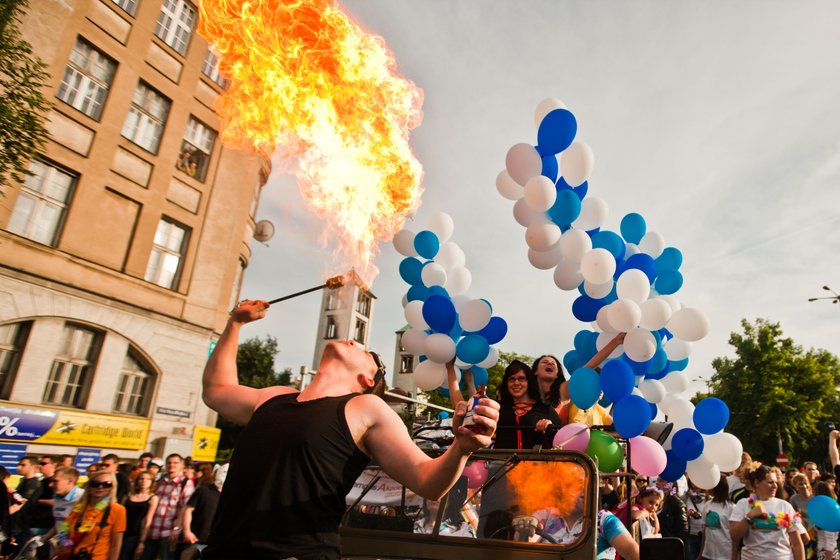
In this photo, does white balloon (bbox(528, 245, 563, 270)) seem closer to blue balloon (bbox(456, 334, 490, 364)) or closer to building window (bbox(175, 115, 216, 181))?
blue balloon (bbox(456, 334, 490, 364))

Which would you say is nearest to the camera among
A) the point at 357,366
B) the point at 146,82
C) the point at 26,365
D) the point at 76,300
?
the point at 357,366

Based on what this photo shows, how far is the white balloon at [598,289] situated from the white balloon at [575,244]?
0.34m

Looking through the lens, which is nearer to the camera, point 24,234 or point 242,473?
point 242,473

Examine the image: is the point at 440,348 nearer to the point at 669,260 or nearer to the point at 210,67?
the point at 669,260

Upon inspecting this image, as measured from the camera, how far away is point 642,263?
6.27 meters

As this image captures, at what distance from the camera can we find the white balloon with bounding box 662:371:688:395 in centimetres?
671

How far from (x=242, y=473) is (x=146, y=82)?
18.3 metres

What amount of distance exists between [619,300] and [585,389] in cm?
121

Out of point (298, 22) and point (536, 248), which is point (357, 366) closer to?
point (536, 248)

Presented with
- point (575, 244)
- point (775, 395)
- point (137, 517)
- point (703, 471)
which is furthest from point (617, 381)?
point (775, 395)

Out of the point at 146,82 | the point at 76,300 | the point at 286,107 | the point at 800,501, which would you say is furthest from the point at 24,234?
the point at 800,501

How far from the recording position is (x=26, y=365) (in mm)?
12969

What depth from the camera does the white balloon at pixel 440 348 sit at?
6016mm

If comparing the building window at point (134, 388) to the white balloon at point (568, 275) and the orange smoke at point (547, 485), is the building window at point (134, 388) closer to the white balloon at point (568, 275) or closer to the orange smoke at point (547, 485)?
the white balloon at point (568, 275)
